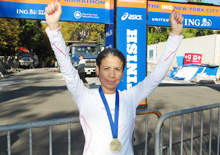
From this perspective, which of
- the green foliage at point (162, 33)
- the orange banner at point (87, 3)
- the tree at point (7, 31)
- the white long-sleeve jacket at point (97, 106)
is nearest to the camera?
the white long-sleeve jacket at point (97, 106)

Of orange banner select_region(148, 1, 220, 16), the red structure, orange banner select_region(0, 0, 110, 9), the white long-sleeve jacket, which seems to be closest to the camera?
the white long-sleeve jacket

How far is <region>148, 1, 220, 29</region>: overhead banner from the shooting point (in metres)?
9.23

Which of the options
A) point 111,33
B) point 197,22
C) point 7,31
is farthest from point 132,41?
point 7,31

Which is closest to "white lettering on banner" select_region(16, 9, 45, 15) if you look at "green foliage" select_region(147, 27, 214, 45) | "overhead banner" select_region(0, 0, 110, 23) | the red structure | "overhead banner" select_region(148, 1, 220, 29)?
"overhead banner" select_region(0, 0, 110, 23)

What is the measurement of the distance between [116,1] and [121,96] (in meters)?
5.59

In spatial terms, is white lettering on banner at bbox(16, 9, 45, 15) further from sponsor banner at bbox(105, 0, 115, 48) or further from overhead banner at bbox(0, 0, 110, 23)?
sponsor banner at bbox(105, 0, 115, 48)

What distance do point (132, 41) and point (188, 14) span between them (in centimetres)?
417

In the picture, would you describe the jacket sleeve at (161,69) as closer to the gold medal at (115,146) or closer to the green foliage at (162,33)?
the gold medal at (115,146)

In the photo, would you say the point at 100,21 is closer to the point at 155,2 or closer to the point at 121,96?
the point at 155,2

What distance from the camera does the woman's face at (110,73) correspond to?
183cm

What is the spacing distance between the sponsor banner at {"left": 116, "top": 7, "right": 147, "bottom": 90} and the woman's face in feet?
16.0

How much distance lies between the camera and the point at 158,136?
2.36 metres

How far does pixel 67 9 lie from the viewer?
7.97 meters

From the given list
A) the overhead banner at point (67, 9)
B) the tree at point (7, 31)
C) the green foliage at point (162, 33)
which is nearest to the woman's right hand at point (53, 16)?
the overhead banner at point (67, 9)
